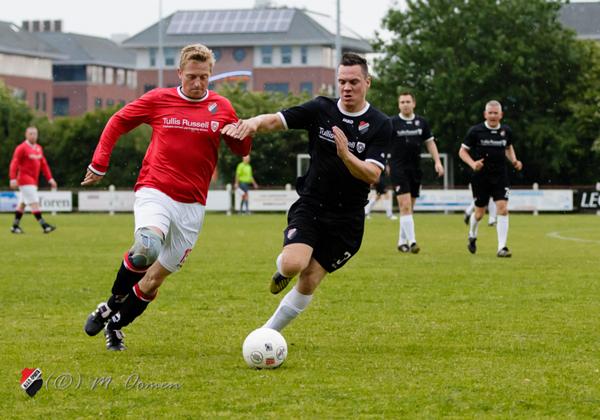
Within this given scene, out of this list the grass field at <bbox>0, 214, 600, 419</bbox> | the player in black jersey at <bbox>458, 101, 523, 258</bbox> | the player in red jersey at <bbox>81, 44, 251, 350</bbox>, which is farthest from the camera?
the player in black jersey at <bbox>458, 101, 523, 258</bbox>

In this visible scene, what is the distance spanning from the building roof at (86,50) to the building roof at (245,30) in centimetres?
1430

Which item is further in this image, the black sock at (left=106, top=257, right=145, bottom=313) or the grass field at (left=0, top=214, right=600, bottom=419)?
the black sock at (left=106, top=257, right=145, bottom=313)

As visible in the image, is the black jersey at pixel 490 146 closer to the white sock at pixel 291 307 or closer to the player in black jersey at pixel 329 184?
the player in black jersey at pixel 329 184

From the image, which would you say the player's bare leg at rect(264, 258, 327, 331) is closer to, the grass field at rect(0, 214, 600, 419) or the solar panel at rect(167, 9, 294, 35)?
the grass field at rect(0, 214, 600, 419)

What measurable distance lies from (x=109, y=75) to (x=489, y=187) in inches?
4316

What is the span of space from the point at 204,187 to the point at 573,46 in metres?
46.0

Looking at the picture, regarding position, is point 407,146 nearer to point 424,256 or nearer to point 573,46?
point 424,256

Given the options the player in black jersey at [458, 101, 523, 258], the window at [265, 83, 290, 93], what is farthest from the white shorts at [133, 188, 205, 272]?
the window at [265, 83, 290, 93]

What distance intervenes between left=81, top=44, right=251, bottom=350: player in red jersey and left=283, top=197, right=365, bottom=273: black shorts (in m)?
0.71

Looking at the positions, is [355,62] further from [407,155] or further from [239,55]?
[239,55]

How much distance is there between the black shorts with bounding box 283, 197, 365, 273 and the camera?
831cm

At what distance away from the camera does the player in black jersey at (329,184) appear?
27.0 feet

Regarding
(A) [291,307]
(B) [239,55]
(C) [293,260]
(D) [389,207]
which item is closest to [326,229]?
(C) [293,260]

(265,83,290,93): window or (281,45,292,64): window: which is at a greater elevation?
(281,45,292,64): window
